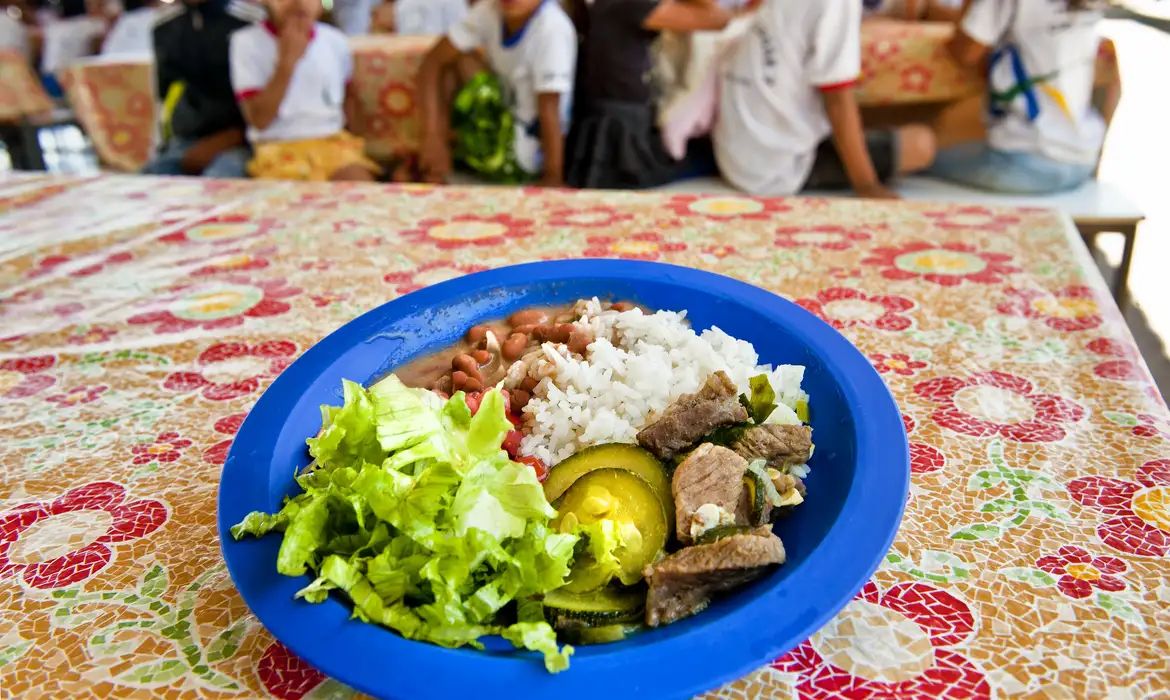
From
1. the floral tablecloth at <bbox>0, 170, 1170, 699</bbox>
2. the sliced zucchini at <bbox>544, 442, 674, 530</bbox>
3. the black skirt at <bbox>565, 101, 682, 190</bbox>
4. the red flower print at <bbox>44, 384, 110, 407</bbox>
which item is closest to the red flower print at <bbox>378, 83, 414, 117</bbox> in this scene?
the black skirt at <bbox>565, 101, 682, 190</bbox>

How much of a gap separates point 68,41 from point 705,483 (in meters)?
7.34

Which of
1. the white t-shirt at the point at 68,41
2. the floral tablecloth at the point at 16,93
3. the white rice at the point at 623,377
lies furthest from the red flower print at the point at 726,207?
the white t-shirt at the point at 68,41

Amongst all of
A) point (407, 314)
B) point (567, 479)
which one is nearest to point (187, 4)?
point (407, 314)

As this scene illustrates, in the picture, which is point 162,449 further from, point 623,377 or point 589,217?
point 589,217

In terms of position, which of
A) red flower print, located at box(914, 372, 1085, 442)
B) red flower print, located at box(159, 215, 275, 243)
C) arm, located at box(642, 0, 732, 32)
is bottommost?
red flower print, located at box(914, 372, 1085, 442)

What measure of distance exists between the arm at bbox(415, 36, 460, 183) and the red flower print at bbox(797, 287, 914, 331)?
218 centimetres

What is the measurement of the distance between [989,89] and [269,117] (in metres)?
2.70

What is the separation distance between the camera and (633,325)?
0.99 metres

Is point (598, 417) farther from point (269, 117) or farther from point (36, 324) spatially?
point (269, 117)

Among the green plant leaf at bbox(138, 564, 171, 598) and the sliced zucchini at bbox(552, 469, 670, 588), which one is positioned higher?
the sliced zucchini at bbox(552, 469, 670, 588)

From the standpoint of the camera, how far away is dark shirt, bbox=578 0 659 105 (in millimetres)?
2889

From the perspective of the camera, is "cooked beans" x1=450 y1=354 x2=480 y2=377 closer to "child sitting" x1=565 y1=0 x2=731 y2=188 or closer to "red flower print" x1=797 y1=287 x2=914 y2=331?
"red flower print" x1=797 y1=287 x2=914 y2=331

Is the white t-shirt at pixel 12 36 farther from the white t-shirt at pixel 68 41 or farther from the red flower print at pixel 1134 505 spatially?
the red flower print at pixel 1134 505

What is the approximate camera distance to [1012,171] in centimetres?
271
